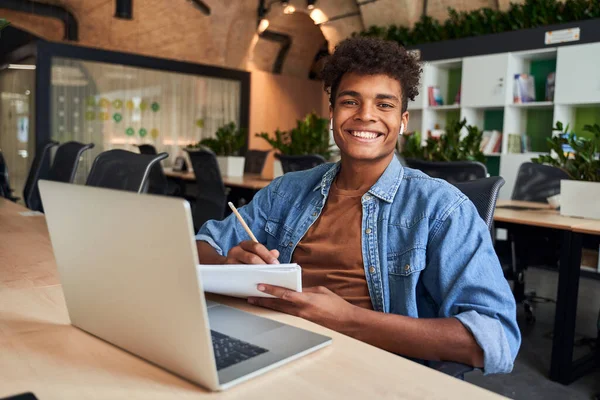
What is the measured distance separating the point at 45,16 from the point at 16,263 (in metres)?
8.48

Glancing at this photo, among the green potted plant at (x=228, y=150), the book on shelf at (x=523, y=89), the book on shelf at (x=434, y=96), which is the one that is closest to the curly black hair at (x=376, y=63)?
the green potted plant at (x=228, y=150)

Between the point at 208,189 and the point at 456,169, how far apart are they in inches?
90.3

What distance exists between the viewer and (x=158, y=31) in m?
9.29

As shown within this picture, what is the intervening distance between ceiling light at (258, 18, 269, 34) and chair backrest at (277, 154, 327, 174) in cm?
628

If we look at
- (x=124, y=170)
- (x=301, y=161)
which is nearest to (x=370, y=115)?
(x=124, y=170)

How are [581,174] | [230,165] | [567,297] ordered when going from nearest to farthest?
[567,297], [581,174], [230,165]

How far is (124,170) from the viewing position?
2.26 meters

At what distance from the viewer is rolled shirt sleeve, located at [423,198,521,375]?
99cm

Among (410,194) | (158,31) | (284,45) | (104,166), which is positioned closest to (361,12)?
(284,45)

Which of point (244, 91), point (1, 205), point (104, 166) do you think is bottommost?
point (1, 205)

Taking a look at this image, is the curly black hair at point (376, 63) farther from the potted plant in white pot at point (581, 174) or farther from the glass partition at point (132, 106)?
the glass partition at point (132, 106)

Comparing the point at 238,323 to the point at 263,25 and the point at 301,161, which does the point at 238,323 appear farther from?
the point at 263,25

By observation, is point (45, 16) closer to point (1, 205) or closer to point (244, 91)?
point (244, 91)

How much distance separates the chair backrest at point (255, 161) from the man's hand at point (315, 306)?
5.46m
